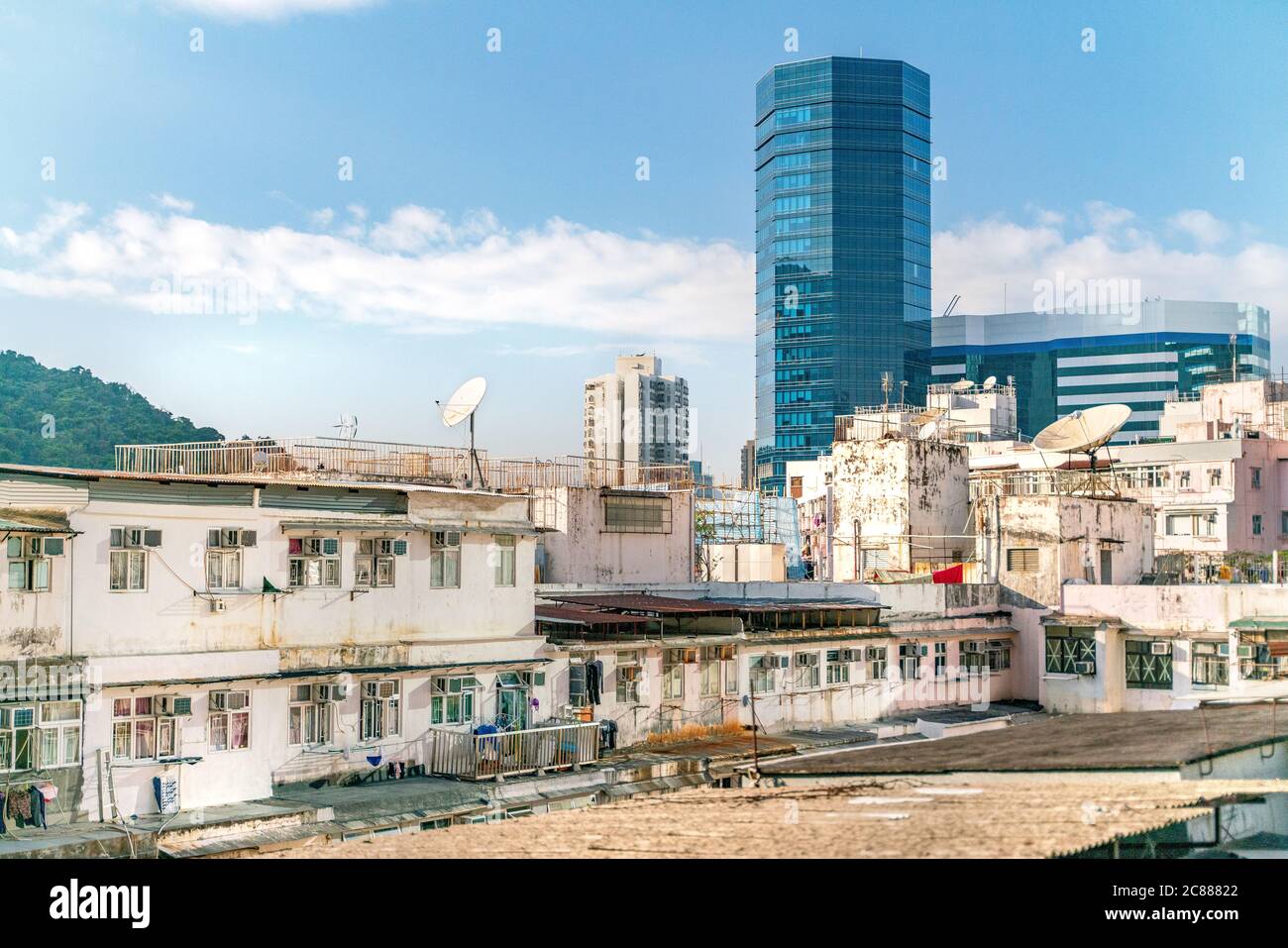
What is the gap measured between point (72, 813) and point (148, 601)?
3407 millimetres

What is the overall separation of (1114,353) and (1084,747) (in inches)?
5528

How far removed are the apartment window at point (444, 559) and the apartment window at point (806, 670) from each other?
942cm

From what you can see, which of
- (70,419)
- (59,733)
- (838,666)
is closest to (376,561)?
(59,733)

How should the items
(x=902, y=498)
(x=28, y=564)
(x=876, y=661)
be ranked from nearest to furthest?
(x=28, y=564) < (x=876, y=661) < (x=902, y=498)

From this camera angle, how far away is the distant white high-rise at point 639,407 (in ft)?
526

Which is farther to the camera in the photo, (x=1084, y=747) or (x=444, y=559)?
(x=444, y=559)

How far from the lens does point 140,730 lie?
62.2 ft

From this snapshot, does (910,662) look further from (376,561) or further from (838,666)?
(376,561)

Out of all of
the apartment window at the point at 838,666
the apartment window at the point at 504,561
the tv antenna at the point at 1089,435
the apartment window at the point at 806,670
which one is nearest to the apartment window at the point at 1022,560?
the tv antenna at the point at 1089,435

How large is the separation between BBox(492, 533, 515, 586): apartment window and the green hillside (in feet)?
173

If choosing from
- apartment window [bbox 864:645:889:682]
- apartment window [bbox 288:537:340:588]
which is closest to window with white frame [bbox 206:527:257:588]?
apartment window [bbox 288:537:340:588]

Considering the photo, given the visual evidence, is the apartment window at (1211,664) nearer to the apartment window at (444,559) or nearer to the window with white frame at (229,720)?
the apartment window at (444,559)

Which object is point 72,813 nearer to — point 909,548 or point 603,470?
point 603,470

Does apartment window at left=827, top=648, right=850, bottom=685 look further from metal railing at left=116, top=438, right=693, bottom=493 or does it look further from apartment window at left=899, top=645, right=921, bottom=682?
metal railing at left=116, top=438, right=693, bottom=493
